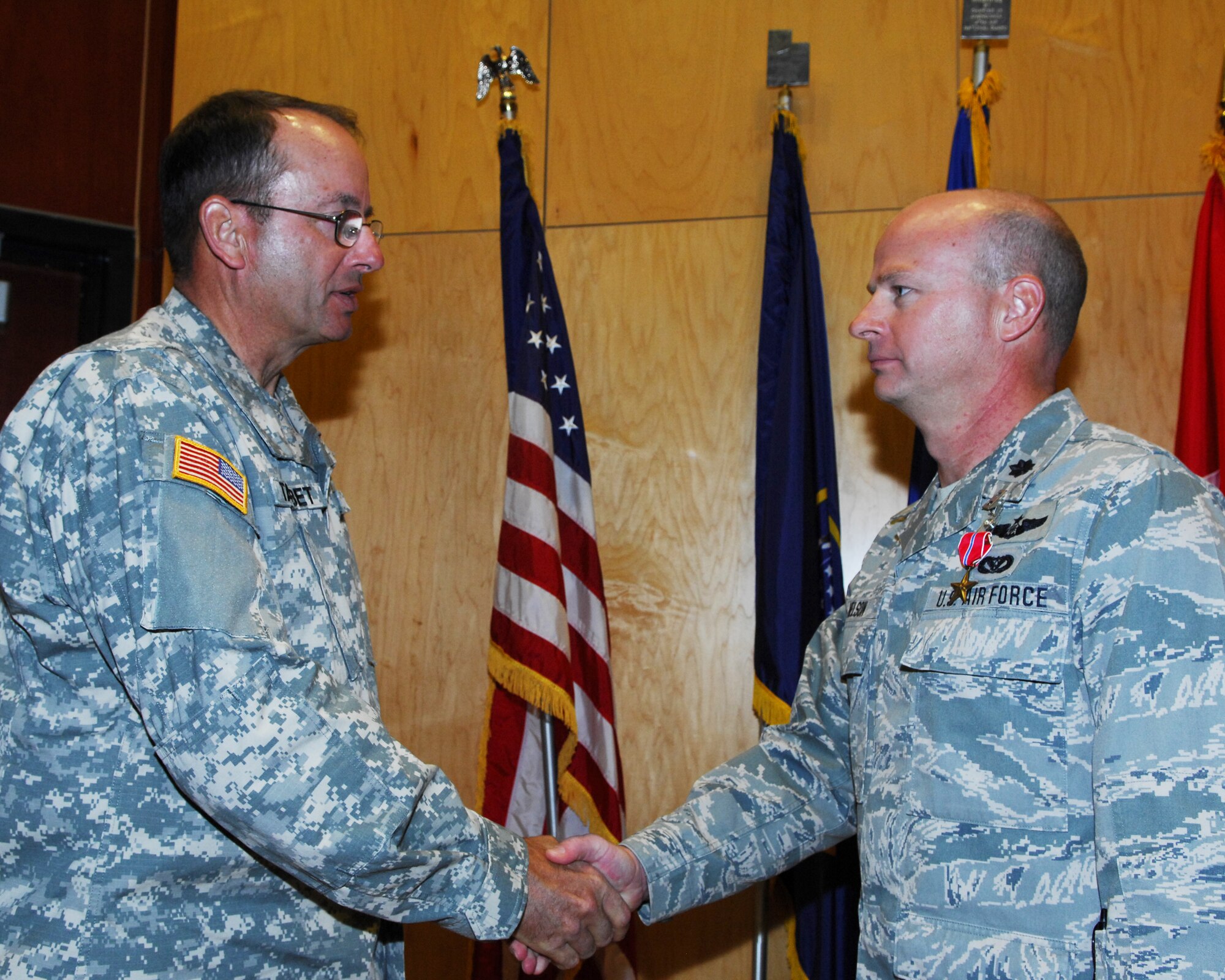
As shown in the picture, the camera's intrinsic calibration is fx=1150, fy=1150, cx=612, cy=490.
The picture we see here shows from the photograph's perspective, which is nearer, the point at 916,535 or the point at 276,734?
the point at 276,734

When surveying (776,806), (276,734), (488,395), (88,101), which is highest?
(88,101)

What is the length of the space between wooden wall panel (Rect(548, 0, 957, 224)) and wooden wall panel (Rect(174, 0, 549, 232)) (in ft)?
0.58

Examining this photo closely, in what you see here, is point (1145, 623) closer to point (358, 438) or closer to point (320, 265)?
point (320, 265)

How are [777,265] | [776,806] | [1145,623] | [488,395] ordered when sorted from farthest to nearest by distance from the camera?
[488,395]
[777,265]
[776,806]
[1145,623]

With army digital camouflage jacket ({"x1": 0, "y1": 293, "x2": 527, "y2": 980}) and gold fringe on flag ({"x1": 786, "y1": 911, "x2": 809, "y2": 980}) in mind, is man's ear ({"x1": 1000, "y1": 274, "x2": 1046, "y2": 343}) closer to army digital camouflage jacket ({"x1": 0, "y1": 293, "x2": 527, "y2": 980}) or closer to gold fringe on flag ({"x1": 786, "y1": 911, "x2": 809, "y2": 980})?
army digital camouflage jacket ({"x1": 0, "y1": 293, "x2": 527, "y2": 980})

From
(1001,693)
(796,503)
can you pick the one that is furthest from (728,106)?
(1001,693)

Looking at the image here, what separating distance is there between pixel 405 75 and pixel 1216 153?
229cm

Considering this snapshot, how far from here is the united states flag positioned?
292 centimetres

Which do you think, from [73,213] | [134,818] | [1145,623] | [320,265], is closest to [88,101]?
[73,213]

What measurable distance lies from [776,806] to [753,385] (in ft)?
4.30

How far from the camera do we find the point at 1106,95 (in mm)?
3045

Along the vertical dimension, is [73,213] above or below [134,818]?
above

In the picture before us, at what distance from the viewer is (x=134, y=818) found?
5.36ft

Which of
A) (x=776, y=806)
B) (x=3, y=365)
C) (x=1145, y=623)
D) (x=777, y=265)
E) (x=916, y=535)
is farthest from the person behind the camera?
(x=3, y=365)
